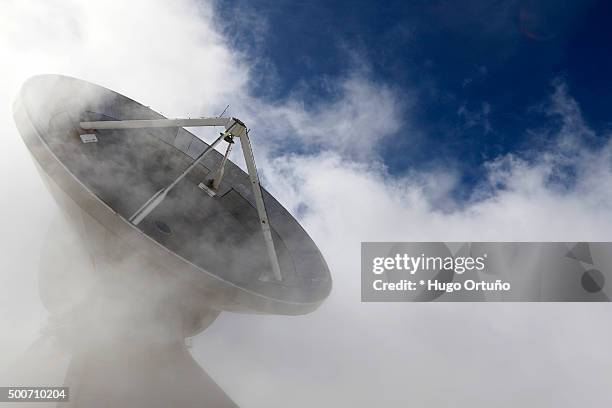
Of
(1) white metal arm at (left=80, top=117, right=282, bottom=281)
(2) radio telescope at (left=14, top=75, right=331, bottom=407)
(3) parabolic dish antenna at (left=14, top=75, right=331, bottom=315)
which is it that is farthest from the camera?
(1) white metal arm at (left=80, top=117, right=282, bottom=281)

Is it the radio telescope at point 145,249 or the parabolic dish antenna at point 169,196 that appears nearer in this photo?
the parabolic dish antenna at point 169,196

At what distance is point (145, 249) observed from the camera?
33.2ft

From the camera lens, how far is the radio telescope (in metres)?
10.5

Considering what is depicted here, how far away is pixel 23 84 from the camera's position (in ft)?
36.5

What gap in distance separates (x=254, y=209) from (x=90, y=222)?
5235mm

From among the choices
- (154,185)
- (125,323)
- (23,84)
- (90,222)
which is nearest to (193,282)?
(90,222)

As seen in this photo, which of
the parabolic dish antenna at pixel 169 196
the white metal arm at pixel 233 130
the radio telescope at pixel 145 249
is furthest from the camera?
the white metal arm at pixel 233 130

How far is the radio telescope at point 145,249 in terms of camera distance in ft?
34.6

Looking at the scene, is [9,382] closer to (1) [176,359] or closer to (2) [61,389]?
(2) [61,389]

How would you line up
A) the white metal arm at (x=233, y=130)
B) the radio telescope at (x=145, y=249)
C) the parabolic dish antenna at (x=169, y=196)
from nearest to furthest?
the parabolic dish antenna at (x=169, y=196) < the radio telescope at (x=145, y=249) < the white metal arm at (x=233, y=130)

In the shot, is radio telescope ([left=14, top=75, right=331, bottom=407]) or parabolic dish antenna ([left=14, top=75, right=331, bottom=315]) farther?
radio telescope ([left=14, top=75, right=331, bottom=407])

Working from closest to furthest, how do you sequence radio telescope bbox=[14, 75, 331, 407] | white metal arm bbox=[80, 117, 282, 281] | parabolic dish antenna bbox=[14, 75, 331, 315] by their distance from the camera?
parabolic dish antenna bbox=[14, 75, 331, 315] → radio telescope bbox=[14, 75, 331, 407] → white metal arm bbox=[80, 117, 282, 281]

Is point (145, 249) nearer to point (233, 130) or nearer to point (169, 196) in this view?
point (233, 130)

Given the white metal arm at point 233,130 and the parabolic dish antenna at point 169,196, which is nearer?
the parabolic dish antenna at point 169,196
